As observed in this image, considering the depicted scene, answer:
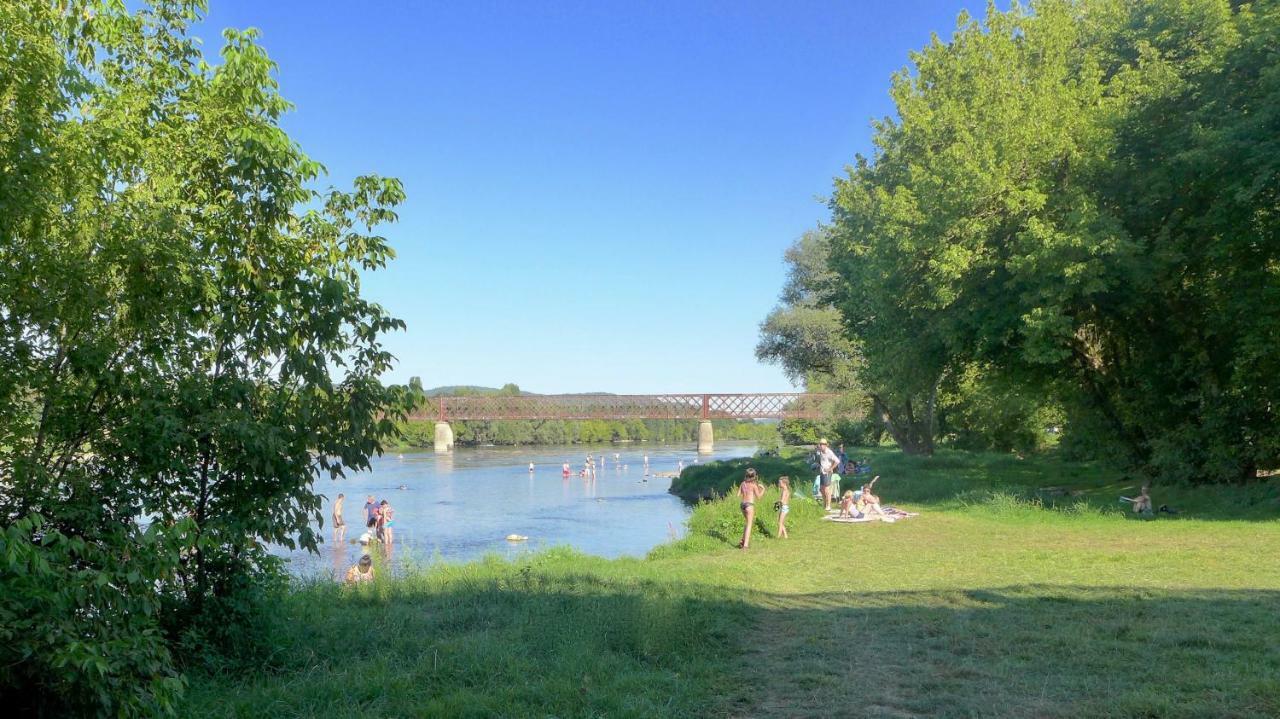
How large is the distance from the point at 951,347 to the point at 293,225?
17220 mm

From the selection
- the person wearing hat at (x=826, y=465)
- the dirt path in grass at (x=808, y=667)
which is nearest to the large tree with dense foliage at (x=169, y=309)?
the dirt path in grass at (x=808, y=667)

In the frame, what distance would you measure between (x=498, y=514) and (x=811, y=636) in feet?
94.0

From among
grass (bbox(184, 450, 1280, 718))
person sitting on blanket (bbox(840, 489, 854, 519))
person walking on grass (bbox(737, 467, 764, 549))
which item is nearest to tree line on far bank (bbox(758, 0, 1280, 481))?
person sitting on blanket (bbox(840, 489, 854, 519))

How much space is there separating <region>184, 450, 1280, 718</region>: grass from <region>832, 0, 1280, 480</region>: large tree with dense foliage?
566 cm

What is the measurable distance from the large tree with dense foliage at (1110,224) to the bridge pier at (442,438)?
83.6 meters

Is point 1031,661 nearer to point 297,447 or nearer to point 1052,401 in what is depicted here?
point 297,447

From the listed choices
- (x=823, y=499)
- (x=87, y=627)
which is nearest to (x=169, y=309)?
(x=87, y=627)

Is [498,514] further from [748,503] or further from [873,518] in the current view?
[748,503]

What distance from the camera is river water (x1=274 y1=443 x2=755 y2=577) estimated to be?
2312 centimetres

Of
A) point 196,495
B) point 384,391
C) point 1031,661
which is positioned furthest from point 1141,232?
point 196,495

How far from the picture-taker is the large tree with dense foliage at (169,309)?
6.27 m

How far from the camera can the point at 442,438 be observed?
10244 centimetres

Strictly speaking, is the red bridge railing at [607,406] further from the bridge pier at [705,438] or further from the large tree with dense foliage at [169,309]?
the large tree with dense foliage at [169,309]

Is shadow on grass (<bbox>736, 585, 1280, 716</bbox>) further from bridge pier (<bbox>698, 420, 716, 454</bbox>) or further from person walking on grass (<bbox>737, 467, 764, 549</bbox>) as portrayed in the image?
bridge pier (<bbox>698, 420, 716, 454</bbox>)
